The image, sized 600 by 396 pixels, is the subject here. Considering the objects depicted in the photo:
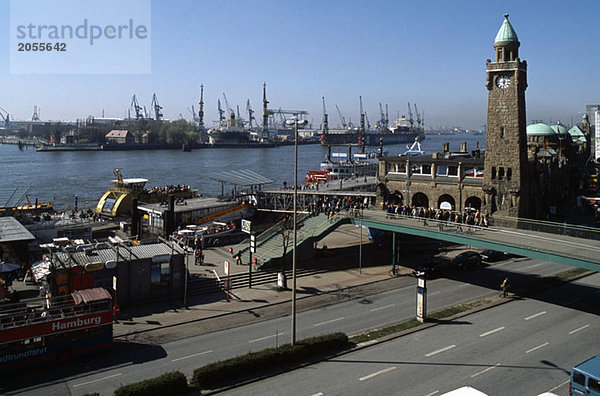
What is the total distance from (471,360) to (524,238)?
10931 mm

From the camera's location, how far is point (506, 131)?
126 ft

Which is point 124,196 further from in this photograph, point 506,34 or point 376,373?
point 376,373

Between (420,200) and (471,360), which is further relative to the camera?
(420,200)

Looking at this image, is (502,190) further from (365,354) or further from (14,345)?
(14,345)

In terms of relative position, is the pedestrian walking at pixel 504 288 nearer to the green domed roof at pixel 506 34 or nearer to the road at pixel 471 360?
the road at pixel 471 360

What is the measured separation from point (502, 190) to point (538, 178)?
7.26 m

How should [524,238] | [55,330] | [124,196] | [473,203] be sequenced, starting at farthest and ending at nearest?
[124,196], [473,203], [524,238], [55,330]

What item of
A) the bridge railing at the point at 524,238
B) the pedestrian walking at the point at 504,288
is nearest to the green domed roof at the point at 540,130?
the bridge railing at the point at 524,238

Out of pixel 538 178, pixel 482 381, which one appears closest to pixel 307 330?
pixel 482 381

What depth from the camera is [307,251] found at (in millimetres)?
37312

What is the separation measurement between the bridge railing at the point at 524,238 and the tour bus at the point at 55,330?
20245 millimetres

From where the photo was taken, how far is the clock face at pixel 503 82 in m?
37.9

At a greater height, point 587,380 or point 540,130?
point 540,130

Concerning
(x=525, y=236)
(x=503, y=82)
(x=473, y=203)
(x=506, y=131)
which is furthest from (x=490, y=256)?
(x=503, y=82)
